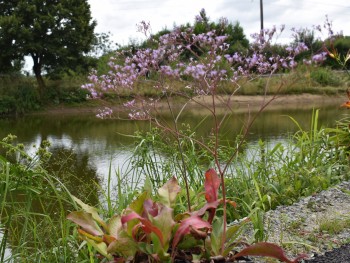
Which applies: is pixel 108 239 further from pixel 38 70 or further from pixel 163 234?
pixel 38 70

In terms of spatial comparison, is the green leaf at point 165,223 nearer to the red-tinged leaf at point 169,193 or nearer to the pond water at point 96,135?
the red-tinged leaf at point 169,193

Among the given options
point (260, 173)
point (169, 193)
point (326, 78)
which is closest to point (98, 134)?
point (260, 173)

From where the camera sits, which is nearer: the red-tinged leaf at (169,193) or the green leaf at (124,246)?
the green leaf at (124,246)

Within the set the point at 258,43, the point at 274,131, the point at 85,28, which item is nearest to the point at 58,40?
the point at 85,28

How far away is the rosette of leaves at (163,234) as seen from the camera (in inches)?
73.5

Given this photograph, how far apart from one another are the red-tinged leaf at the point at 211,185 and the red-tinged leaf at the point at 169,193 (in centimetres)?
13

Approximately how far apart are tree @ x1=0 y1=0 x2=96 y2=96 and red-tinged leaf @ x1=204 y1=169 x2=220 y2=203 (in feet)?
55.3

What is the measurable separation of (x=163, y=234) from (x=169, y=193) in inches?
11.7

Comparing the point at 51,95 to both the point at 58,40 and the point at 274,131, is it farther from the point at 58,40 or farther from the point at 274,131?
the point at 274,131

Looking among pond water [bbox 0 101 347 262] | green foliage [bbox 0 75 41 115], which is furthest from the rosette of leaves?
green foliage [bbox 0 75 41 115]

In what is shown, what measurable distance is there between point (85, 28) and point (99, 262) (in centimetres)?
1815

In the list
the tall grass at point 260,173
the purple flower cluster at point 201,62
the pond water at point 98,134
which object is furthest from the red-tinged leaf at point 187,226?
the pond water at point 98,134

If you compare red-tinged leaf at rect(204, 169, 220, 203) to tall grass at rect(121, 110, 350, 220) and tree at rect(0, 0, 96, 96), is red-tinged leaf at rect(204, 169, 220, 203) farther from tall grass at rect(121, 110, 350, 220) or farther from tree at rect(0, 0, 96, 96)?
tree at rect(0, 0, 96, 96)

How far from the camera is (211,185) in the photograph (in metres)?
2.12
